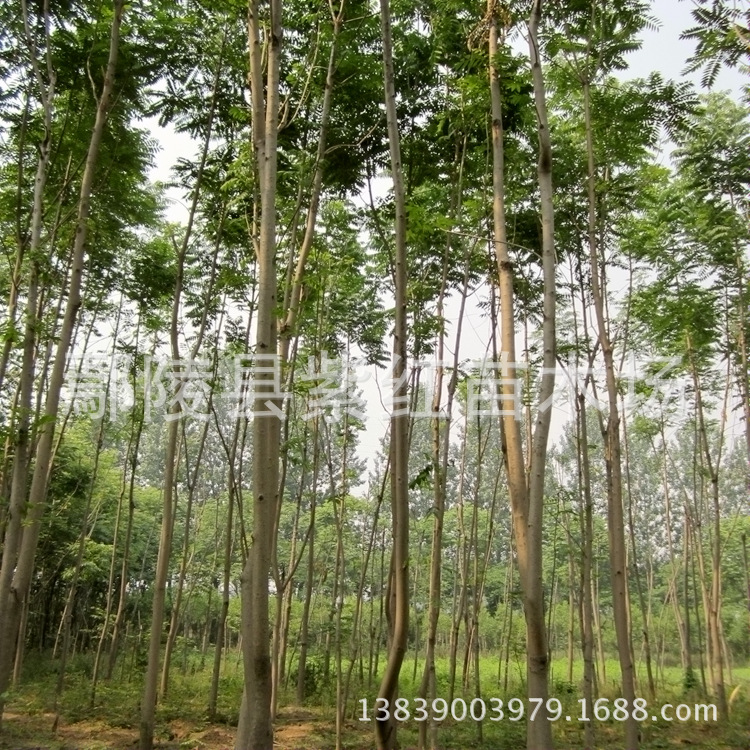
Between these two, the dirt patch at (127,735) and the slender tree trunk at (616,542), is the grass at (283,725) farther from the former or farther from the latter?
the slender tree trunk at (616,542)

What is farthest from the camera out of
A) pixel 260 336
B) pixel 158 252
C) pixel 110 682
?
pixel 110 682

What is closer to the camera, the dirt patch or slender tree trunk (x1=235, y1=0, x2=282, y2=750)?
slender tree trunk (x1=235, y1=0, x2=282, y2=750)

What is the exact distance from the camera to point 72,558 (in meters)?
13.7

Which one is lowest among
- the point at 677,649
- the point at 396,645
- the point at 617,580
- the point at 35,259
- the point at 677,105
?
the point at 677,649

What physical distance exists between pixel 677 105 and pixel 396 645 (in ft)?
14.9

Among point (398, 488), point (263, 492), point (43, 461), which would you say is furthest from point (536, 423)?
point (43, 461)

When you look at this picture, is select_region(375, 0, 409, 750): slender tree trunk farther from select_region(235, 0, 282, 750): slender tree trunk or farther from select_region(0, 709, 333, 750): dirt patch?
select_region(0, 709, 333, 750): dirt patch

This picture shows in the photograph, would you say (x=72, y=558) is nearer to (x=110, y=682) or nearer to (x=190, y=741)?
(x=110, y=682)

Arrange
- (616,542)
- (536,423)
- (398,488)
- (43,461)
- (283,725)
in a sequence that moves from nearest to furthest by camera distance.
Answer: (398,488)
(536,423)
(43,461)
(616,542)
(283,725)

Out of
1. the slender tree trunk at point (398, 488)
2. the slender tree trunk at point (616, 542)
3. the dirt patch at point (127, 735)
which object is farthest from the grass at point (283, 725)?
the slender tree trunk at point (398, 488)

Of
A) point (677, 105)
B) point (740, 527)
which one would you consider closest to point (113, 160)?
point (677, 105)

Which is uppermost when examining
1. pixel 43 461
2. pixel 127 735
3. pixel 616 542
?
pixel 43 461

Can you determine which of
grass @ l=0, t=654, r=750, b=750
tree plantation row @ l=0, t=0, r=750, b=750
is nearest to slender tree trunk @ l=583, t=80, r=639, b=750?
tree plantation row @ l=0, t=0, r=750, b=750

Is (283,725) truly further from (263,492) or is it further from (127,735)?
(263,492)
